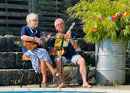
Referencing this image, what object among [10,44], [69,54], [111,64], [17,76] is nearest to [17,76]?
[17,76]

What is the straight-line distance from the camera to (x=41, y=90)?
24.6ft

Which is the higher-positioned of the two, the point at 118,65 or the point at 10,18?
the point at 10,18

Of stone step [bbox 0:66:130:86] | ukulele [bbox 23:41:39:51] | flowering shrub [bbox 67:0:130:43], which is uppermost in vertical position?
flowering shrub [bbox 67:0:130:43]

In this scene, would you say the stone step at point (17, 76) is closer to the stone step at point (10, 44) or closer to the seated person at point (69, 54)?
the seated person at point (69, 54)

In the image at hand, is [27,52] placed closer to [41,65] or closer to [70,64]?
[41,65]

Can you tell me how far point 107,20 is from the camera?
27.3 feet

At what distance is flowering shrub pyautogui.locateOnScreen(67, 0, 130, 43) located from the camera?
831 cm

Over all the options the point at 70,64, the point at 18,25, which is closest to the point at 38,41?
the point at 70,64

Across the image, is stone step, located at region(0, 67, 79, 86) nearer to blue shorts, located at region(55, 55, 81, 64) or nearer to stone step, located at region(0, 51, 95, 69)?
blue shorts, located at region(55, 55, 81, 64)

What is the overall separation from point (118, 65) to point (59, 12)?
524 cm

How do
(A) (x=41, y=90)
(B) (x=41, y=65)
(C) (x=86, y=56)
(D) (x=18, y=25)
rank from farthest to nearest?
(D) (x=18, y=25), (C) (x=86, y=56), (B) (x=41, y=65), (A) (x=41, y=90)

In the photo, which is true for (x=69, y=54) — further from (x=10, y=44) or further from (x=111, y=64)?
(x=10, y=44)

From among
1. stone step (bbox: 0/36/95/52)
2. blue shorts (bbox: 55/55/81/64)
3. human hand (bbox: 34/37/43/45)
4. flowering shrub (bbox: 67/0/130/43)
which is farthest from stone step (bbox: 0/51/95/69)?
flowering shrub (bbox: 67/0/130/43)

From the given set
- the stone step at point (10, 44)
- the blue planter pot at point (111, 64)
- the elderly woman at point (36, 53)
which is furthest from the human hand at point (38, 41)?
the stone step at point (10, 44)
